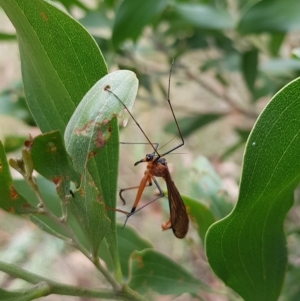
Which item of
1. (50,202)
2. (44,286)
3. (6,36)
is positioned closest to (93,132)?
(44,286)

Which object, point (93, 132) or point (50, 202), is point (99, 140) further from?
point (50, 202)

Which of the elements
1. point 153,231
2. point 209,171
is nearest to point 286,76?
point 209,171

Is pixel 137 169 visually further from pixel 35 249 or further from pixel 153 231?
pixel 35 249

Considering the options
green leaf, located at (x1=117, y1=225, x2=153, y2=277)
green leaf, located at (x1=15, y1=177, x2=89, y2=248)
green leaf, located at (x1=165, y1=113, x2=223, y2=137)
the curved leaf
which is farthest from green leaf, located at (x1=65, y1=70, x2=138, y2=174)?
green leaf, located at (x1=165, y1=113, x2=223, y2=137)

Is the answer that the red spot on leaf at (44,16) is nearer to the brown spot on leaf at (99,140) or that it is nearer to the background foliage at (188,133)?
the background foliage at (188,133)

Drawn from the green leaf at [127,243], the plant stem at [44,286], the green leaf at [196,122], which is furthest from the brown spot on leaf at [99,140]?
the green leaf at [196,122]

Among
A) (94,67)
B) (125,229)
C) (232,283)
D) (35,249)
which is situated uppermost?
(94,67)
